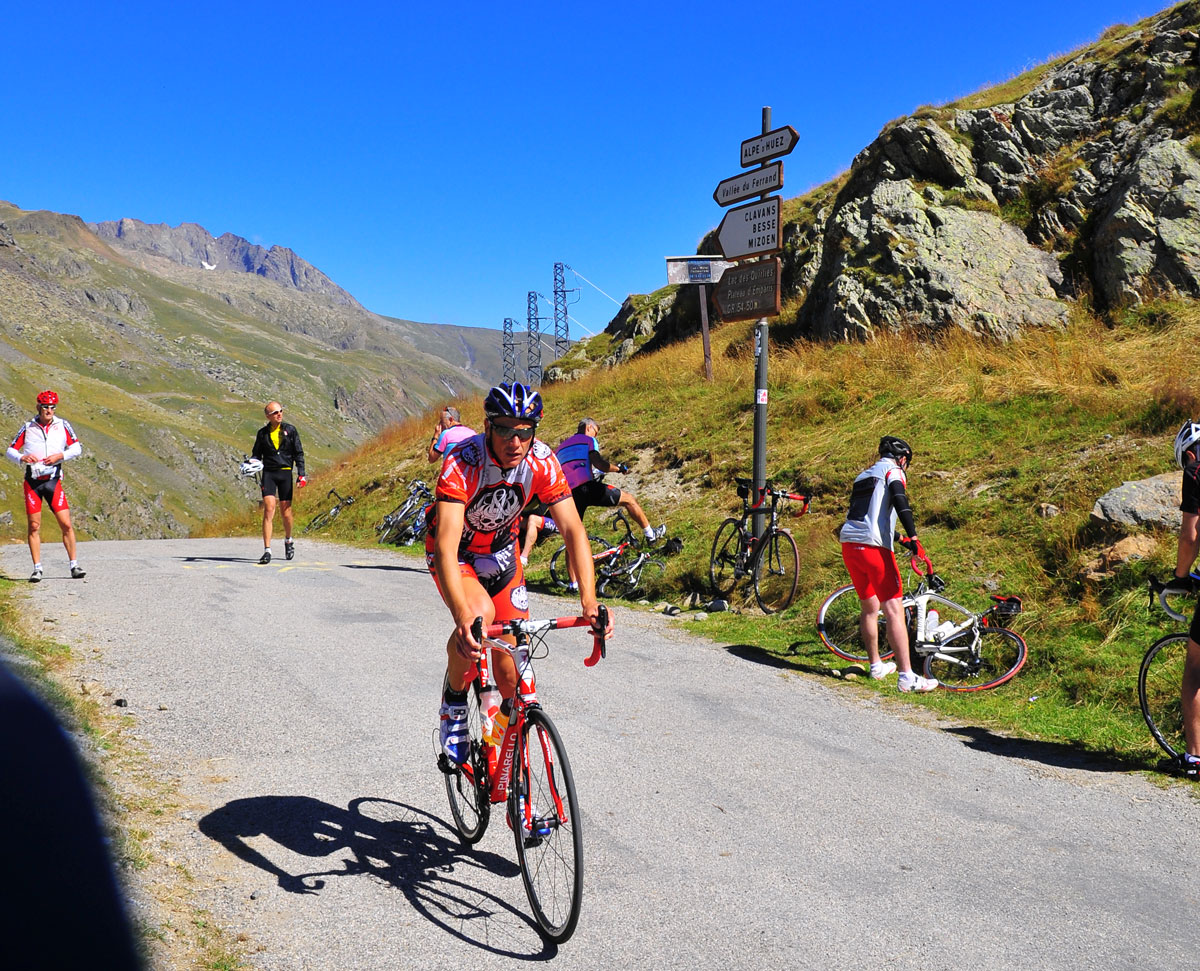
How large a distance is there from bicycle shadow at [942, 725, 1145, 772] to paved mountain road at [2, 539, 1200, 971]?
28 millimetres

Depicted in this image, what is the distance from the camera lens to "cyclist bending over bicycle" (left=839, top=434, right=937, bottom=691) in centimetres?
746

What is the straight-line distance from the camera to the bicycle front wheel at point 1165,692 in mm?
5801

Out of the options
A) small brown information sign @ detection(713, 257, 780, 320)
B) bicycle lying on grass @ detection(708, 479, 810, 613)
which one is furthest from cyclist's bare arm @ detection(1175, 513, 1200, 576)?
small brown information sign @ detection(713, 257, 780, 320)

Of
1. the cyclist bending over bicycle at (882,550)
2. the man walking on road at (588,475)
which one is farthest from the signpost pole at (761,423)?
the cyclist bending over bicycle at (882,550)

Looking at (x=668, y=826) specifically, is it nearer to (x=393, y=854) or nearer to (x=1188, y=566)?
(x=393, y=854)

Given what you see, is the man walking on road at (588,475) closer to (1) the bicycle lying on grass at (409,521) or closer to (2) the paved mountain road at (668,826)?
(2) the paved mountain road at (668,826)

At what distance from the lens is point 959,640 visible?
7762 mm

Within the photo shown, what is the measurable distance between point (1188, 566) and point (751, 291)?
6915 millimetres

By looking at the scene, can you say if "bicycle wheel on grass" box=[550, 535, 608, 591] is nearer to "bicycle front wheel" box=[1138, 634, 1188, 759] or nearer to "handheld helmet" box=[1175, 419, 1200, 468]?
"bicycle front wheel" box=[1138, 634, 1188, 759]

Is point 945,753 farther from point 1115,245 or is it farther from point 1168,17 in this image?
point 1168,17

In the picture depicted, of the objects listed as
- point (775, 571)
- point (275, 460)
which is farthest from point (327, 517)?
point (775, 571)

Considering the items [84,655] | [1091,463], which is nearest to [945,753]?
[1091,463]

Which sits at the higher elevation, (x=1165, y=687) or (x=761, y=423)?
(x=761, y=423)

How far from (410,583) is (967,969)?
991 cm
